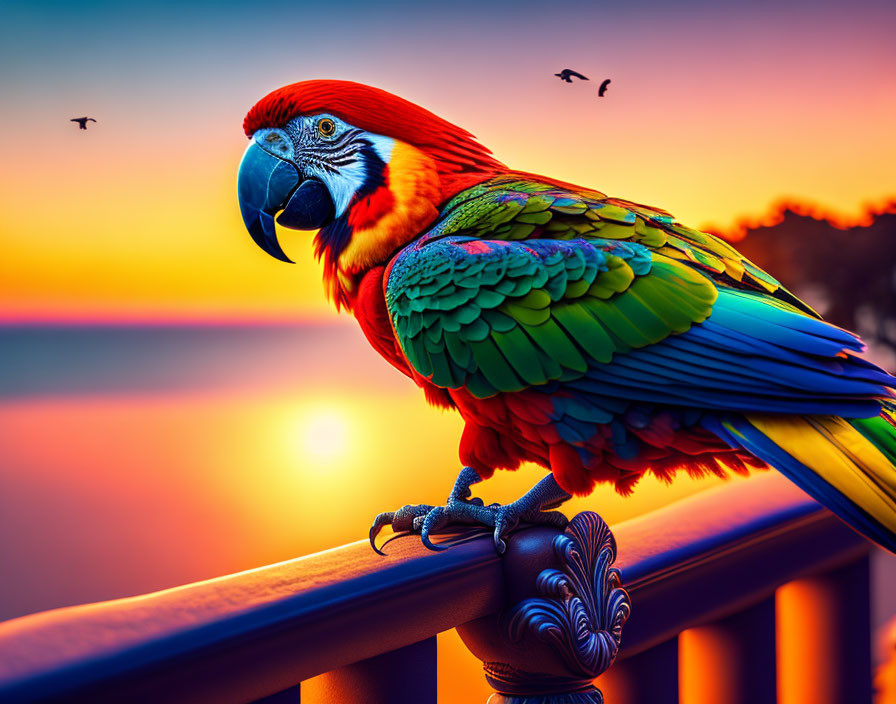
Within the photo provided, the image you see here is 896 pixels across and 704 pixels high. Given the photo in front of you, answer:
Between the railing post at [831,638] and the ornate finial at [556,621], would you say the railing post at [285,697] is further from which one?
the railing post at [831,638]

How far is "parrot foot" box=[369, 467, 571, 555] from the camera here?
0.72m

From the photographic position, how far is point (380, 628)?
544mm

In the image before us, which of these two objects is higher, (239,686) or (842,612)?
(239,686)

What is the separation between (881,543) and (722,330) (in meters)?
0.22

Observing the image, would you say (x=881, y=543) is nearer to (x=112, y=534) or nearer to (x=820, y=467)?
(x=820, y=467)

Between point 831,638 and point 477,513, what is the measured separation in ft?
1.94

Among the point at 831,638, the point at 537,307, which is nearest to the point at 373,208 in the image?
the point at 537,307

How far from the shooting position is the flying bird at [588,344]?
0.70 m

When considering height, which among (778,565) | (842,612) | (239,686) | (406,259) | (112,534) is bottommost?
(112,534)

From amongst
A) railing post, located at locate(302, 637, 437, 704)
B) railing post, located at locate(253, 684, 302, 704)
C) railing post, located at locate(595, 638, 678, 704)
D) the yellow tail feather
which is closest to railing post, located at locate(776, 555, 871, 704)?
railing post, located at locate(595, 638, 678, 704)

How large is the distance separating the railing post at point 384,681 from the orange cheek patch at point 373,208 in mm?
469

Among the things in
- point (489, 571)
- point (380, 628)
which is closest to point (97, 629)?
point (380, 628)

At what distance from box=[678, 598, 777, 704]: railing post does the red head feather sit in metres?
0.58

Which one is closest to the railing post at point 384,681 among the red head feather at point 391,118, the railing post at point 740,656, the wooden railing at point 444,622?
the wooden railing at point 444,622
